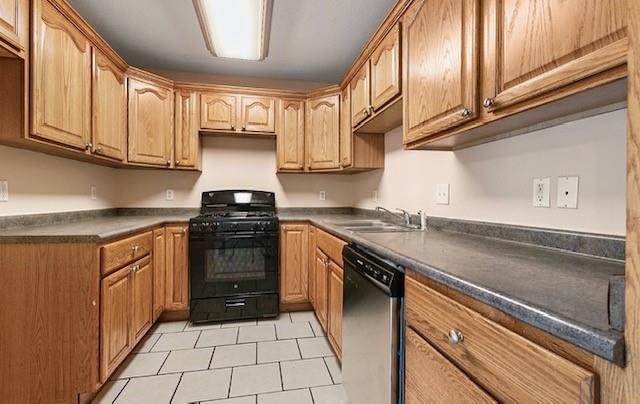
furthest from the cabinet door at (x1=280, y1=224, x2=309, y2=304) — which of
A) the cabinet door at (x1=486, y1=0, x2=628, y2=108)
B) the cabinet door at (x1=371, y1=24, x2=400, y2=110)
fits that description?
the cabinet door at (x1=486, y1=0, x2=628, y2=108)

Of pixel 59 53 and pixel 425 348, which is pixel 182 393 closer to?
pixel 425 348

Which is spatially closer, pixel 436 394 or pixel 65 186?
pixel 436 394

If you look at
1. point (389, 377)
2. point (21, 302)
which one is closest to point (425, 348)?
point (389, 377)

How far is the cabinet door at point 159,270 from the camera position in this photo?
2.46m

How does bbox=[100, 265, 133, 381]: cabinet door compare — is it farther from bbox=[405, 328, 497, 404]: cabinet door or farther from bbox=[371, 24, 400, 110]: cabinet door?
bbox=[371, 24, 400, 110]: cabinet door

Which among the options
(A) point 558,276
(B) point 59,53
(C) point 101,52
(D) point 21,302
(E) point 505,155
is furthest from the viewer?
(C) point 101,52

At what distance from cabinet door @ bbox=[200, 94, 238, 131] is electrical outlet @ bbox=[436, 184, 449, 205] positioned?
2025mm

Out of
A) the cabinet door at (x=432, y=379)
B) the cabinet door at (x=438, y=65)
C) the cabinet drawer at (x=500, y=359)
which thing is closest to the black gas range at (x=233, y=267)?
the cabinet door at (x=438, y=65)

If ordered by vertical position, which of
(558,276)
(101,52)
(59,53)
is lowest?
(558,276)

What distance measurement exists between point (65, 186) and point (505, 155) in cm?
285

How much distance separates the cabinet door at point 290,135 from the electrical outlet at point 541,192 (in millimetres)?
2203

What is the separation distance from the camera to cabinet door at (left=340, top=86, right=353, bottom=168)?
8.75 ft

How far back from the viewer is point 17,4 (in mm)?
1392

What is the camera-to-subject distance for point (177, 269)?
262 cm
